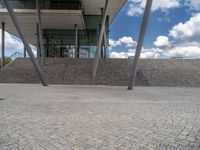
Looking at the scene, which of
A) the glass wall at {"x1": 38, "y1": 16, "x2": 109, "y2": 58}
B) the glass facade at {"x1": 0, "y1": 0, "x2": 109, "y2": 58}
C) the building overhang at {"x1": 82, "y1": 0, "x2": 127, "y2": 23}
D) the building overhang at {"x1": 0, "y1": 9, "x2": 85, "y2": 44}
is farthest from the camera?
the glass wall at {"x1": 38, "y1": 16, "x2": 109, "y2": 58}

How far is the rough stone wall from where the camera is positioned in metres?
23.4

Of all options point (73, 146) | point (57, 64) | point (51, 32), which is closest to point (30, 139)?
point (73, 146)

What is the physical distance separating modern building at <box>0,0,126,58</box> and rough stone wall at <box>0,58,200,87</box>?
3.02 m

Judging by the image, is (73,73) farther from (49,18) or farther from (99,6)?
(99,6)

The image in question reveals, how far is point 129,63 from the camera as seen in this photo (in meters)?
29.3

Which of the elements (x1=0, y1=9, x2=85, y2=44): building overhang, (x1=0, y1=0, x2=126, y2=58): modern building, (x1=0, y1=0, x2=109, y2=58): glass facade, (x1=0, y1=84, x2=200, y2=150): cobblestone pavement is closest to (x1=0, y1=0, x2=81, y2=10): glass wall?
(x1=0, y1=0, x2=126, y2=58): modern building

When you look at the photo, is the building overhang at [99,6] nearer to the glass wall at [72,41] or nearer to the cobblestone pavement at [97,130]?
the glass wall at [72,41]

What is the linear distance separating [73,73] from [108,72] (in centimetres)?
346

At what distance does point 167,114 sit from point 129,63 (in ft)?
71.9

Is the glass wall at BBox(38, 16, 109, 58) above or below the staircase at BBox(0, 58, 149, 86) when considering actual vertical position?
above

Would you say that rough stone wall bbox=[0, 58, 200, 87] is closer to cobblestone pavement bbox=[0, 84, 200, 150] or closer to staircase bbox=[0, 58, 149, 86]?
staircase bbox=[0, 58, 149, 86]

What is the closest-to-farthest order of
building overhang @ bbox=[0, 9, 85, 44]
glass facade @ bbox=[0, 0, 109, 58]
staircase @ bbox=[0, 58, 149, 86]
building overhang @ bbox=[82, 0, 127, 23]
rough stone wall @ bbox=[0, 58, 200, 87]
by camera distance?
rough stone wall @ bbox=[0, 58, 200, 87]
staircase @ bbox=[0, 58, 149, 86]
building overhang @ bbox=[0, 9, 85, 44]
building overhang @ bbox=[82, 0, 127, 23]
glass facade @ bbox=[0, 0, 109, 58]

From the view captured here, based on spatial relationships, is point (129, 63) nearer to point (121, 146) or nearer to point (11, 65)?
point (11, 65)

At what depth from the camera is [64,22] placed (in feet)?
106
